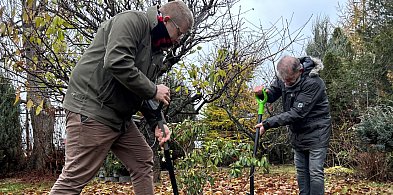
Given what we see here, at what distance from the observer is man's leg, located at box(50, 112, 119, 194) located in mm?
2383

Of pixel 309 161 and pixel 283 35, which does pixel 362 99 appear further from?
pixel 309 161

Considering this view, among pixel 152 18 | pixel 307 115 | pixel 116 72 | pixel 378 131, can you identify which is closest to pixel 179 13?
pixel 152 18

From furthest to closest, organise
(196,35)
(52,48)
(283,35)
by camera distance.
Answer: (283,35), (196,35), (52,48)

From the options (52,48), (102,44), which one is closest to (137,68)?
(102,44)

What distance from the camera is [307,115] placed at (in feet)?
12.5

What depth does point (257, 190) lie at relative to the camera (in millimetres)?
6078

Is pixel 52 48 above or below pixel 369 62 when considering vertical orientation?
below

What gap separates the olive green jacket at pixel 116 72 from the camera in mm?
2258

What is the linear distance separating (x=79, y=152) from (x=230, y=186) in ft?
13.5

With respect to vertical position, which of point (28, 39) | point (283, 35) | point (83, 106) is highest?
point (283, 35)

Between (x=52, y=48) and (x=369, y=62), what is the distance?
8154mm

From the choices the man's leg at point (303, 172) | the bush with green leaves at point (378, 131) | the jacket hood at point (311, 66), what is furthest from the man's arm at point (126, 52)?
the bush with green leaves at point (378, 131)

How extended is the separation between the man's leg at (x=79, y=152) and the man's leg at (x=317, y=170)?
6.77 ft

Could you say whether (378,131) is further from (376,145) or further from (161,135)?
(161,135)
